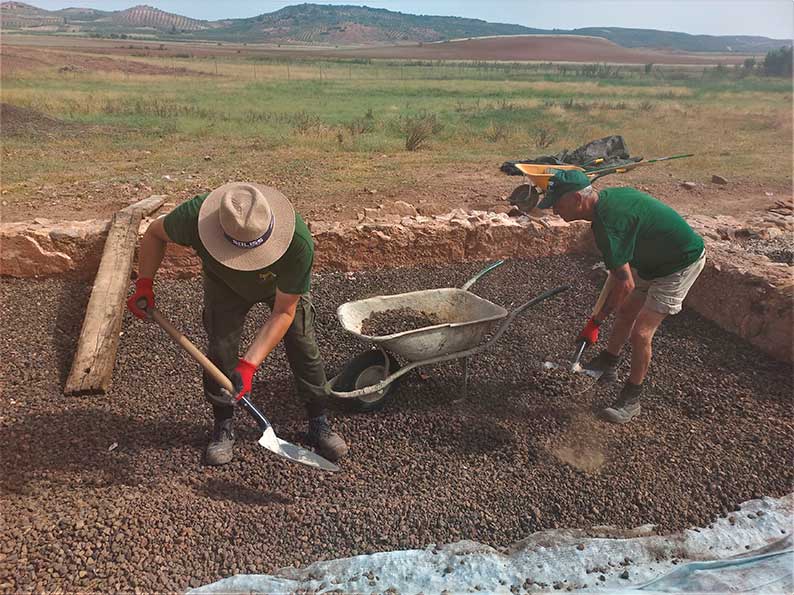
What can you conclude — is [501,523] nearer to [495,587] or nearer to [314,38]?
[495,587]

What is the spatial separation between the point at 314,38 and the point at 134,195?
101336 mm

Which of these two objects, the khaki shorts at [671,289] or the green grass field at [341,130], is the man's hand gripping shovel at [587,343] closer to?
the khaki shorts at [671,289]

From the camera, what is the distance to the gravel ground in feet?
8.06

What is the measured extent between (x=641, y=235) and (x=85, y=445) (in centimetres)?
323

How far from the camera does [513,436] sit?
3.29 m

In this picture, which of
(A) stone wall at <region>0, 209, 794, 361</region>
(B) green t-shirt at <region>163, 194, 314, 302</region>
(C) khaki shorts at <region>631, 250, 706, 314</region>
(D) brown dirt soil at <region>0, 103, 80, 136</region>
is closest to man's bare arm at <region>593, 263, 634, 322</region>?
(C) khaki shorts at <region>631, 250, 706, 314</region>

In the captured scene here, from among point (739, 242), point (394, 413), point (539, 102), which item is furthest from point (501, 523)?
point (539, 102)

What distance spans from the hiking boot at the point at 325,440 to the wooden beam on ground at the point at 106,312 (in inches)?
54.4

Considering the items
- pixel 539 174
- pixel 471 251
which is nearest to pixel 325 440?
pixel 471 251

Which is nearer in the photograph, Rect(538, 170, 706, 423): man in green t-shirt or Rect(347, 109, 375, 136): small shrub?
Rect(538, 170, 706, 423): man in green t-shirt

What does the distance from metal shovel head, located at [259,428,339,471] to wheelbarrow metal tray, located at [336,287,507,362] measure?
0.69 meters

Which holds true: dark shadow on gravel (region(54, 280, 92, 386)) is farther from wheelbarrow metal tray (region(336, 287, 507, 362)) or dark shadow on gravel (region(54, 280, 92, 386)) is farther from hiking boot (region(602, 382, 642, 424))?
hiking boot (region(602, 382, 642, 424))

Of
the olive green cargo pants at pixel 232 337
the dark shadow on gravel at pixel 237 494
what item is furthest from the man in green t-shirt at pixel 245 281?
the dark shadow on gravel at pixel 237 494

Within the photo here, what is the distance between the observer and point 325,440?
306cm
